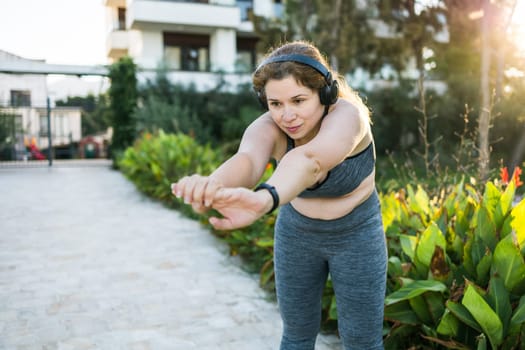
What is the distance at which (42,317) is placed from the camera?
405cm

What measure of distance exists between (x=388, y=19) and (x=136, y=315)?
14655 mm

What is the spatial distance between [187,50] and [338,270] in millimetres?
25780

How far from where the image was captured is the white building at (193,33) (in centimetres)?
2406

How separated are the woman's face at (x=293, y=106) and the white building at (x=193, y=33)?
2112 cm

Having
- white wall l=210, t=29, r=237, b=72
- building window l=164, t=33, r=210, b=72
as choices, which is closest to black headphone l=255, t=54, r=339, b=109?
white wall l=210, t=29, r=237, b=72

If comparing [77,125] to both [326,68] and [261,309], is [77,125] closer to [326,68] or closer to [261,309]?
[261,309]

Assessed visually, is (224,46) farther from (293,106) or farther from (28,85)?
(293,106)

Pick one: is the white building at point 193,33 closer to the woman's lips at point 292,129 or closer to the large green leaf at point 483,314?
the large green leaf at point 483,314

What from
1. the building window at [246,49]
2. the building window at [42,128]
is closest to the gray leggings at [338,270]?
the building window at [42,128]

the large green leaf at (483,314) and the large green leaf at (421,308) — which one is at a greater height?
the large green leaf at (483,314)

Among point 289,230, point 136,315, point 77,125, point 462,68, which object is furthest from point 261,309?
point 77,125

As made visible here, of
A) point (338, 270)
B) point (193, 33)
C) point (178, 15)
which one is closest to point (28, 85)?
point (178, 15)

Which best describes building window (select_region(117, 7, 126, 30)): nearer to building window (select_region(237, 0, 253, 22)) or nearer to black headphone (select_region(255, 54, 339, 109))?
building window (select_region(237, 0, 253, 22))

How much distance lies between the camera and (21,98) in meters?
19.7
